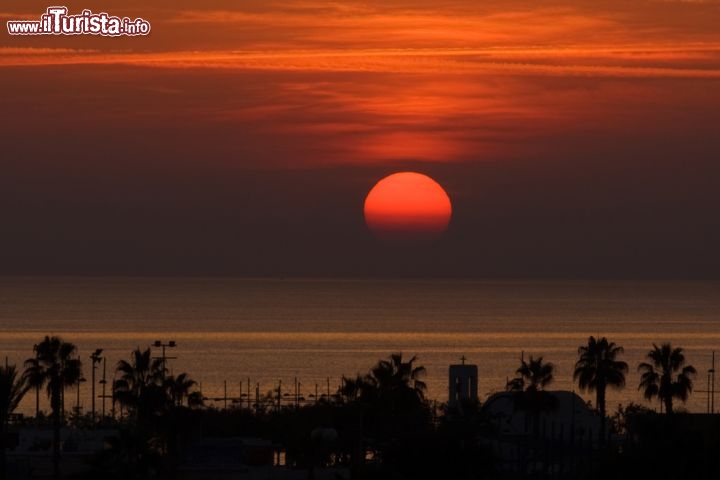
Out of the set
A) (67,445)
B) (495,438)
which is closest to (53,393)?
(67,445)

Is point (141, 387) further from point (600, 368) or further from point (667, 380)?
point (667, 380)

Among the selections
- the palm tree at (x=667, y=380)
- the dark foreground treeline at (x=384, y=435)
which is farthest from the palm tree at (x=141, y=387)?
the palm tree at (x=667, y=380)

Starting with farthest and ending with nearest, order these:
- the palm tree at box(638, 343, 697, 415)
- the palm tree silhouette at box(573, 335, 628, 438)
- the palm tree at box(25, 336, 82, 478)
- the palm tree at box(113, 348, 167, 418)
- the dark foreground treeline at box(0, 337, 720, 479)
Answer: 1. the palm tree silhouette at box(573, 335, 628, 438)
2. the palm tree at box(638, 343, 697, 415)
3. the palm tree at box(25, 336, 82, 478)
4. the palm tree at box(113, 348, 167, 418)
5. the dark foreground treeline at box(0, 337, 720, 479)

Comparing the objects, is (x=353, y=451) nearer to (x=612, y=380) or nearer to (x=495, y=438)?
(x=495, y=438)

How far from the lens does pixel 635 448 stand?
40.6m

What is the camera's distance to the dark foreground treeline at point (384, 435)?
43.1 meters

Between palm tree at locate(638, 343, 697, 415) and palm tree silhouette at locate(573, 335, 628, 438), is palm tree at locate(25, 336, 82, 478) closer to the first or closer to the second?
palm tree silhouette at locate(573, 335, 628, 438)

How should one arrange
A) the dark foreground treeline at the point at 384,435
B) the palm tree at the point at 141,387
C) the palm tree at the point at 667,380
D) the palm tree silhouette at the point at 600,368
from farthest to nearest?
the palm tree silhouette at the point at 600,368, the palm tree at the point at 667,380, the palm tree at the point at 141,387, the dark foreground treeline at the point at 384,435

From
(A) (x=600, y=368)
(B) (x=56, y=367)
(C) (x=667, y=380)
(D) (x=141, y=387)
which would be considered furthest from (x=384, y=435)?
(C) (x=667, y=380)

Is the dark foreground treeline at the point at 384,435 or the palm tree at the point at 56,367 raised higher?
the palm tree at the point at 56,367

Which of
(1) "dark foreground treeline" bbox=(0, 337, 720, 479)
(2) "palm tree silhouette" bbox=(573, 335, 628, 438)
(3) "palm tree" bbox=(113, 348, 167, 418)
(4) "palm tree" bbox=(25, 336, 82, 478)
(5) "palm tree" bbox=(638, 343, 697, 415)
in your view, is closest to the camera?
(1) "dark foreground treeline" bbox=(0, 337, 720, 479)

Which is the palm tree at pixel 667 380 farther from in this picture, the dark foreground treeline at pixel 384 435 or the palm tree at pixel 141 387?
the palm tree at pixel 141 387

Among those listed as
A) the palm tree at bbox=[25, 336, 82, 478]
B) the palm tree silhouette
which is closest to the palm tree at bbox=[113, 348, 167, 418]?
the palm tree at bbox=[25, 336, 82, 478]

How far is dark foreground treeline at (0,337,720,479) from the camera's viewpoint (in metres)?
43.1
